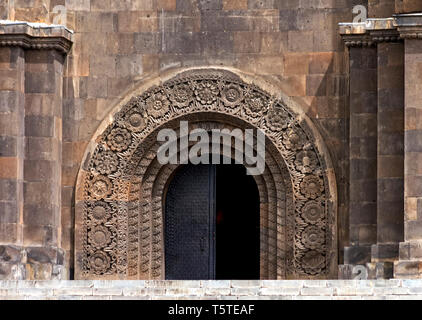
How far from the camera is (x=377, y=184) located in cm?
2364

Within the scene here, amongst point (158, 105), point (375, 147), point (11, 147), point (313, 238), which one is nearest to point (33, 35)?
point (11, 147)

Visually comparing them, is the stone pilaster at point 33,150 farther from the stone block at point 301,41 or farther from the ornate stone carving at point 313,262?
the ornate stone carving at point 313,262

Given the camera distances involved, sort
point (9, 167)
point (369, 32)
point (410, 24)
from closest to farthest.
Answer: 1. point (410, 24)
2. point (369, 32)
3. point (9, 167)

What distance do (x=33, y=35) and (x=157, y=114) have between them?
219 centimetres

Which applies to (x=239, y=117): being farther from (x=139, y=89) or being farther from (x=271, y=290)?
(x=271, y=290)

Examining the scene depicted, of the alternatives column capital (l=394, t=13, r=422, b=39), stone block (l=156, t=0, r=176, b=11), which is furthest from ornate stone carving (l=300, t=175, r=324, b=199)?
stone block (l=156, t=0, r=176, b=11)

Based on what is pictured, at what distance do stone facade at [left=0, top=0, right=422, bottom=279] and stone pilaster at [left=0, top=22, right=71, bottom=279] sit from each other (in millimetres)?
20

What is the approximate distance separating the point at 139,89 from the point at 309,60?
2.60m

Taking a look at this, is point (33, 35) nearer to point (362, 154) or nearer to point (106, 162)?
point (106, 162)

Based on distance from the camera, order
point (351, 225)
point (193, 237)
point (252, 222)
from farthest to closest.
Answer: point (252, 222), point (193, 237), point (351, 225)

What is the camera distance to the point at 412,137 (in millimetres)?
23156

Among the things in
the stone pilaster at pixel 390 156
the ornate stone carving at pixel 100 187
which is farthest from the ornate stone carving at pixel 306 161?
the ornate stone carving at pixel 100 187

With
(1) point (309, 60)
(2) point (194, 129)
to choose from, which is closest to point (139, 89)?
(2) point (194, 129)

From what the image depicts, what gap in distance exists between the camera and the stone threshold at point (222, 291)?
20.6 meters
